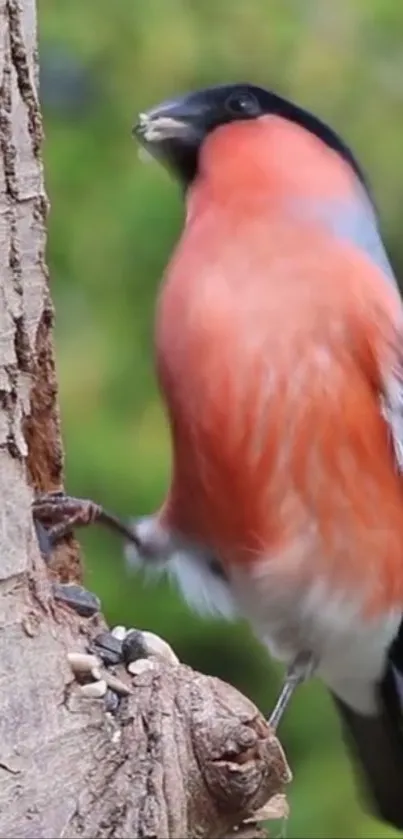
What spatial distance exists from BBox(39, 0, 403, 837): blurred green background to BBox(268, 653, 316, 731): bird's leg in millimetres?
770

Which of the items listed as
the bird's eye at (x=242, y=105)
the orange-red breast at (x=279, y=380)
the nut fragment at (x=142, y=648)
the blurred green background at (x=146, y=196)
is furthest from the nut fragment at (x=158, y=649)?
the blurred green background at (x=146, y=196)

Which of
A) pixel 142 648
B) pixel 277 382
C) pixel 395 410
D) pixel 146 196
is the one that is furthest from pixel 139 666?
pixel 146 196

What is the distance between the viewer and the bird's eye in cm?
242

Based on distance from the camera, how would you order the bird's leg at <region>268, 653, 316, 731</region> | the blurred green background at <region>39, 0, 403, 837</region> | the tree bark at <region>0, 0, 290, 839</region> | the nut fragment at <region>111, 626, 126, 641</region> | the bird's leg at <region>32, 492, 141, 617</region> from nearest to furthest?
1. the tree bark at <region>0, 0, 290, 839</region>
2. the nut fragment at <region>111, 626, 126, 641</region>
3. the bird's leg at <region>32, 492, 141, 617</region>
4. the bird's leg at <region>268, 653, 316, 731</region>
5. the blurred green background at <region>39, 0, 403, 837</region>

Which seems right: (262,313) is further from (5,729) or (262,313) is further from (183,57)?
(183,57)

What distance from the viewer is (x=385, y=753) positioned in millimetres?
2598

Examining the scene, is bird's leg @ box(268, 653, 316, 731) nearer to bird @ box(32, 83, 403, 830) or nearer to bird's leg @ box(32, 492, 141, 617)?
bird @ box(32, 83, 403, 830)

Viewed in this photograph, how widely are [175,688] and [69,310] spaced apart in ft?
6.65

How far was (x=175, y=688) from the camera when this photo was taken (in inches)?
65.7

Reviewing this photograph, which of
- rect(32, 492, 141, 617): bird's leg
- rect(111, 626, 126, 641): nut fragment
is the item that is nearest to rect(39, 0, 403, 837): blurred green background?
rect(32, 492, 141, 617): bird's leg

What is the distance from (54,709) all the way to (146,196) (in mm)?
1908

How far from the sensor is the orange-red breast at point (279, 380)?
221 cm

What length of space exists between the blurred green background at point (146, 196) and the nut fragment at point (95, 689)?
5.14ft

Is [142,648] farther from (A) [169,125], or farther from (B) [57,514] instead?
(A) [169,125]
